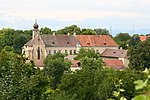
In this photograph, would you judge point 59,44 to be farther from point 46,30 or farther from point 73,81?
point 73,81

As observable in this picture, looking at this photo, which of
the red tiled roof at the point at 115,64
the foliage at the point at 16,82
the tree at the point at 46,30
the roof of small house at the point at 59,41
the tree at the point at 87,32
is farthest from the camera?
the tree at the point at 46,30

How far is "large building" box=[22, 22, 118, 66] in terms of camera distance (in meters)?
77.7

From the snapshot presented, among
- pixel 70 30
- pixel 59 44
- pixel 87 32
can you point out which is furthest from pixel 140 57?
pixel 70 30

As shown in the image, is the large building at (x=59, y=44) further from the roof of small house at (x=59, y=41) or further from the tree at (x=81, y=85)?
the tree at (x=81, y=85)

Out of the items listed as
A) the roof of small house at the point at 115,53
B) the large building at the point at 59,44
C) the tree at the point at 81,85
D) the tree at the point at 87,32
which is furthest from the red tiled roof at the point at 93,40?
the tree at the point at 81,85

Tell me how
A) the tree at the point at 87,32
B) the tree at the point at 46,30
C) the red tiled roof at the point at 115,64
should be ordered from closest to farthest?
the red tiled roof at the point at 115,64 < the tree at the point at 87,32 < the tree at the point at 46,30

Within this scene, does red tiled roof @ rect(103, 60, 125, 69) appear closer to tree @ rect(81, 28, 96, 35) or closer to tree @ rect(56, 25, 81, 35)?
tree @ rect(81, 28, 96, 35)

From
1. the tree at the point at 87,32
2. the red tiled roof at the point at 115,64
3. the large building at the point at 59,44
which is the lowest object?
the red tiled roof at the point at 115,64

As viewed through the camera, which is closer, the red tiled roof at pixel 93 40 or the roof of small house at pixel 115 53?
the roof of small house at pixel 115 53

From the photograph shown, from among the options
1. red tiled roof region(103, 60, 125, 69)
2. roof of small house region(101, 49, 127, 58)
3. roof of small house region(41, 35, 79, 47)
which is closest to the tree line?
red tiled roof region(103, 60, 125, 69)

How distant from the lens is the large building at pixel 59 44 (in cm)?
7769

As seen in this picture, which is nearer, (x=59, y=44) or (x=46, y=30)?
(x=59, y=44)

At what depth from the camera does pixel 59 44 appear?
81.1 meters

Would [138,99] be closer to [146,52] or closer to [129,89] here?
[129,89]
